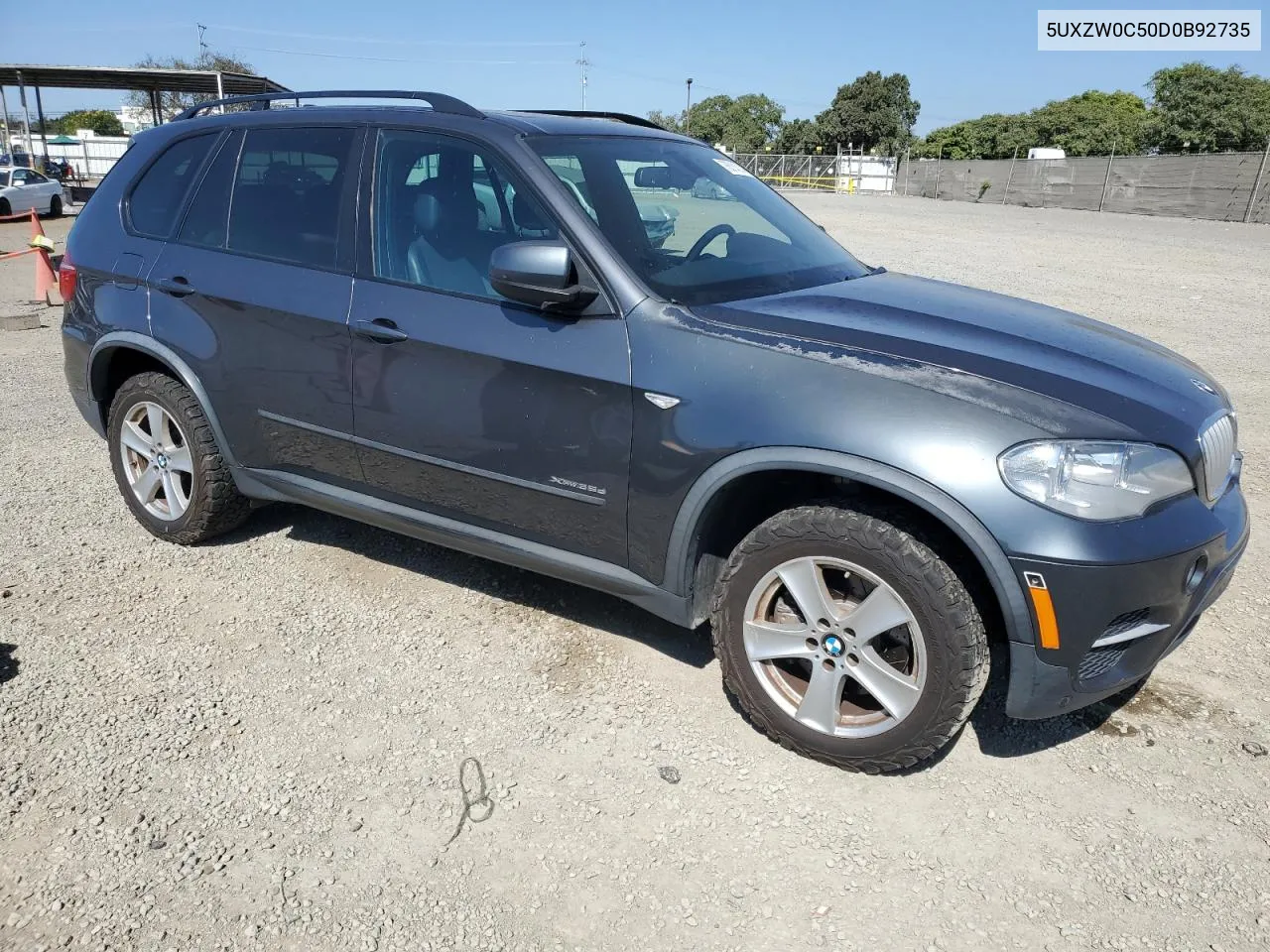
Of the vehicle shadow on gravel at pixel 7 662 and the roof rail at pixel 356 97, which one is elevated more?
the roof rail at pixel 356 97

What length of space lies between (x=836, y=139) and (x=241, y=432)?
10777 cm

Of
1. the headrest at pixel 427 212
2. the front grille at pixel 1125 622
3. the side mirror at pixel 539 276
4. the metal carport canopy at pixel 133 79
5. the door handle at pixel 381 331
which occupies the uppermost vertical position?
the metal carport canopy at pixel 133 79

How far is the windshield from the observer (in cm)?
314

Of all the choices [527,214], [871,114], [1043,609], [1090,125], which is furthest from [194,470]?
[871,114]

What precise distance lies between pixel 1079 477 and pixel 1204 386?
0.97 meters

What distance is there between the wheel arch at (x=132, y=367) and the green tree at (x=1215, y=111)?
206 feet

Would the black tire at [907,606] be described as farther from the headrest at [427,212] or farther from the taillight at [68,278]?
the taillight at [68,278]

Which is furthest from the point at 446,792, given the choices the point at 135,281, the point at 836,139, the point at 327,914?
the point at 836,139

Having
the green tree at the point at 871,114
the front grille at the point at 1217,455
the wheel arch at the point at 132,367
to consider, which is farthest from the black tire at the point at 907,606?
the green tree at the point at 871,114

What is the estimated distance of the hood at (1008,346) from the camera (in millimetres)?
2600

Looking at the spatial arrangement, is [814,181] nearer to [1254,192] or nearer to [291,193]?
[1254,192]

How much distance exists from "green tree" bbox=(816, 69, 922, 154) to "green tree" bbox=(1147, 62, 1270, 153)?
43.5 metres

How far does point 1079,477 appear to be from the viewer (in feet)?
7.89

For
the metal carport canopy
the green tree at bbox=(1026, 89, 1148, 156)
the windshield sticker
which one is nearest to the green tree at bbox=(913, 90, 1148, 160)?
the green tree at bbox=(1026, 89, 1148, 156)
